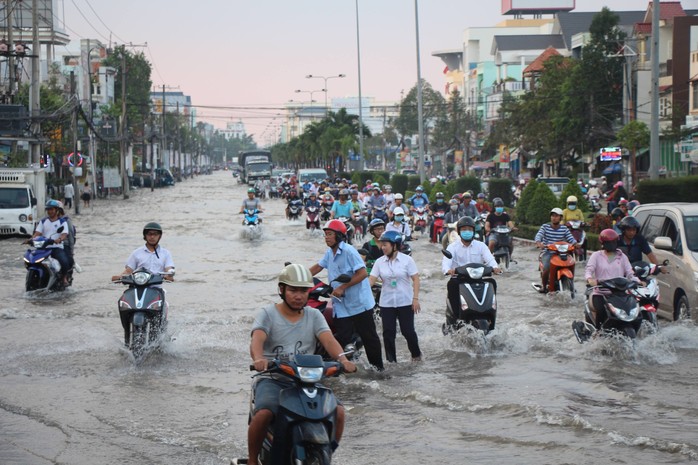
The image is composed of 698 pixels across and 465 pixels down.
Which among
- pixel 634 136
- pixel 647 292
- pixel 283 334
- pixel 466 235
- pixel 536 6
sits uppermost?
pixel 536 6

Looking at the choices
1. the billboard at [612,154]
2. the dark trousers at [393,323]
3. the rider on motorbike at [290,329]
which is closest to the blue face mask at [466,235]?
the dark trousers at [393,323]

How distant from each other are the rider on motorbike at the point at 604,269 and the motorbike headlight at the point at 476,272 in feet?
3.80

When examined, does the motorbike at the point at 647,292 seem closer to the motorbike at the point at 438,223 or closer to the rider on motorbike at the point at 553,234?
the rider on motorbike at the point at 553,234

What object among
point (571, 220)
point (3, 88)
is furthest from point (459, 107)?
point (571, 220)

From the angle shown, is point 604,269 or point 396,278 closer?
point 396,278

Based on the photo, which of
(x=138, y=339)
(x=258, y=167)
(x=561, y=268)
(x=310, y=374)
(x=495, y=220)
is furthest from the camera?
(x=258, y=167)

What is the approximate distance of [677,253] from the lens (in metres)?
13.8

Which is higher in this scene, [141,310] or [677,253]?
[677,253]

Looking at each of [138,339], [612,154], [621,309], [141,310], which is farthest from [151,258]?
[612,154]

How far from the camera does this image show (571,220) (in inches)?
830

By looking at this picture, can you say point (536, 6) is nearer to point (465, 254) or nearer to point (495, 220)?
point (495, 220)

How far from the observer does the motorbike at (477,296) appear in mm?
12078

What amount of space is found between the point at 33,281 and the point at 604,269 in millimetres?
11013

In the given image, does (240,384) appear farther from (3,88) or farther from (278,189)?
(278,189)
